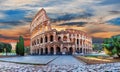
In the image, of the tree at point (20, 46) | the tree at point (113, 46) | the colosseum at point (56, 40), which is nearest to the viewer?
the tree at point (113, 46)

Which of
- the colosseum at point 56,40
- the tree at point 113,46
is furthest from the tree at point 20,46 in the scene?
the tree at point 113,46

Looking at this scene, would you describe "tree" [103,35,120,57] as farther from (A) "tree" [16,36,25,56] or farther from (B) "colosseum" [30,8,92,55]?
(B) "colosseum" [30,8,92,55]

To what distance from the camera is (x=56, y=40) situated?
80750 mm

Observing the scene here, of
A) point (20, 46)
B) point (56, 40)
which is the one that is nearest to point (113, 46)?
point (20, 46)

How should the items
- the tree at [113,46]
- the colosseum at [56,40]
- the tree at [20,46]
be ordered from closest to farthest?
the tree at [113,46] < the tree at [20,46] < the colosseum at [56,40]

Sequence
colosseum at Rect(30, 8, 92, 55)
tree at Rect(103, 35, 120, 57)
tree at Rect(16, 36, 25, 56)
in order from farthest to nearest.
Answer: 1. colosseum at Rect(30, 8, 92, 55)
2. tree at Rect(16, 36, 25, 56)
3. tree at Rect(103, 35, 120, 57)

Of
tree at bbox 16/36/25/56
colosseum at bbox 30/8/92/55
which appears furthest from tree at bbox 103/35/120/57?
colosseum at bbox 30/8/92/55

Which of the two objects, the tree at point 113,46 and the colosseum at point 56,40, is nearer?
the tree at point 113,46

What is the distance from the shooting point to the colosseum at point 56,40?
263 ft

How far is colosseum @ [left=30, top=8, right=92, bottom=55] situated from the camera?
80062 mm

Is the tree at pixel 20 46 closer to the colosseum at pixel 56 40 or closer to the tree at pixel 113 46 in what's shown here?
the colosseum at pixel 56 40

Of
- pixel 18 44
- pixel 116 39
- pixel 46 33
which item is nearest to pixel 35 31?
pixel 46 33

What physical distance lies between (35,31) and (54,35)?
19631 millimetres

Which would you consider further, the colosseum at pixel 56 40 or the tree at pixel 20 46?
the colosseum at pixel 56 40
